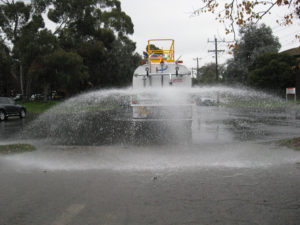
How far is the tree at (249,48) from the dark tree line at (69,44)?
15510mm

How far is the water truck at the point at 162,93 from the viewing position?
1253cm

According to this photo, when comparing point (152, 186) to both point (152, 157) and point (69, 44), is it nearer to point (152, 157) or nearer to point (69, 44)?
point (152, 157)

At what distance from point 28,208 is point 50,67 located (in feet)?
96.0

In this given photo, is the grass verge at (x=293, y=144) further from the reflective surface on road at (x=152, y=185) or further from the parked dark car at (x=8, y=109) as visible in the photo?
the parked dark car at (x=8, y=109)

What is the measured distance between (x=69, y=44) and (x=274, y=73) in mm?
26367

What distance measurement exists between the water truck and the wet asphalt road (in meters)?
4.41

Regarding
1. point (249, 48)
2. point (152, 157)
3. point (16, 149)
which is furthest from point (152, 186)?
point (249, 48)

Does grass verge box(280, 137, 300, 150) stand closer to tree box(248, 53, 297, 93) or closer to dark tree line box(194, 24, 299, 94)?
dark tree line box(194, 24, 299, 94)

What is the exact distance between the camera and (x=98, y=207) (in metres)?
4.23

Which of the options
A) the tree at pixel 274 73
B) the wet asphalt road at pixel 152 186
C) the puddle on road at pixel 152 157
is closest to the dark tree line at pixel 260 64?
the tree at pixel 274 73

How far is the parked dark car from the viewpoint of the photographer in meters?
19.8

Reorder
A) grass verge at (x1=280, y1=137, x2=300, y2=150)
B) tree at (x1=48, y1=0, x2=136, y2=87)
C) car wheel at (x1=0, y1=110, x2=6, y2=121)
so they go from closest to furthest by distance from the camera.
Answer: grass verge at (x1=280, y1=137, x2=300, y2=150) → car wheel at (x1=0, y1=110, x2=6, y2=121) → tree at (x1=48, y1=0, x2=136, y2=87)

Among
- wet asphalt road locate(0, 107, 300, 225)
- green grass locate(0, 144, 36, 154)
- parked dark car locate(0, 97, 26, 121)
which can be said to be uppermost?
parked dark car locate(0, 97, 26, 121)

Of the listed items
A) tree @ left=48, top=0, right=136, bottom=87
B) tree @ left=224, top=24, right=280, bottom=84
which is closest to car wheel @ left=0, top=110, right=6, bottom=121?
tree @ left=48, top=0, right=136, bottom=87
